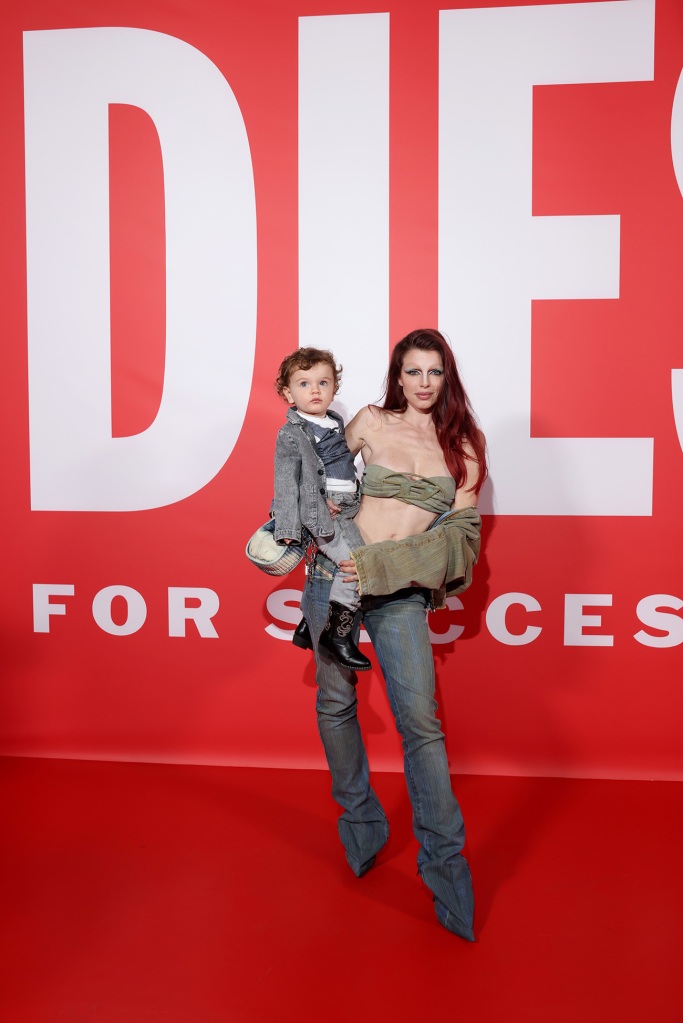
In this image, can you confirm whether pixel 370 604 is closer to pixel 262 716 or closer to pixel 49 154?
pixel 262 716

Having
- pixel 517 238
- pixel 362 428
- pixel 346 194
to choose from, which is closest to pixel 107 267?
pixel 346 194

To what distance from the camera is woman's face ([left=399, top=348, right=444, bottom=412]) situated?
102 inches

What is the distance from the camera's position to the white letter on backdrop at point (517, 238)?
10.9ft

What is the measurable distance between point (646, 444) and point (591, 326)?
507mm

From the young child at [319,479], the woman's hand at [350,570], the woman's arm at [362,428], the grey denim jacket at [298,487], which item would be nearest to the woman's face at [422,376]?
the woman's arm at [362,428]

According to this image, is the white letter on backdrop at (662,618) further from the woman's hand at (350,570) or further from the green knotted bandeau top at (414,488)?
the woman's hand at (350,570)

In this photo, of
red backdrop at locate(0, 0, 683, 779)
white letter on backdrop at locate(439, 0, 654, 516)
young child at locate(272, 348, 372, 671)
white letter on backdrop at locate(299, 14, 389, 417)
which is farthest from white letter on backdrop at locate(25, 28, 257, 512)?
young child at locate(272, 348, 372, 671)

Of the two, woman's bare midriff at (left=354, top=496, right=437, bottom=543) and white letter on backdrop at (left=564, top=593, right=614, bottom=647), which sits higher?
woman's bare midriff at (left=354, top=496, right=437, bottom=543)

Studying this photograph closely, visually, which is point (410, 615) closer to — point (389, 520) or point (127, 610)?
point (389, 520)

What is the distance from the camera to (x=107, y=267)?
11.8ft

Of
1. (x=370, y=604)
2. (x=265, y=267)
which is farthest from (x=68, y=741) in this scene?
(x=265, y=267)

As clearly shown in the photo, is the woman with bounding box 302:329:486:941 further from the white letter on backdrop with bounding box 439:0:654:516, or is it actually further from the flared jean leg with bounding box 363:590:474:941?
the white letter on backdrop with bounding box 439:0:654:516

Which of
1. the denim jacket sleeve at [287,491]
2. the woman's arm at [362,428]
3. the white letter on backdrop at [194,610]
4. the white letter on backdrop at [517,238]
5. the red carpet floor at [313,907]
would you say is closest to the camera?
the red carpet floor at [313,907]

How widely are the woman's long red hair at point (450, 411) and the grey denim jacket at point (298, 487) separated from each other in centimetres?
44
